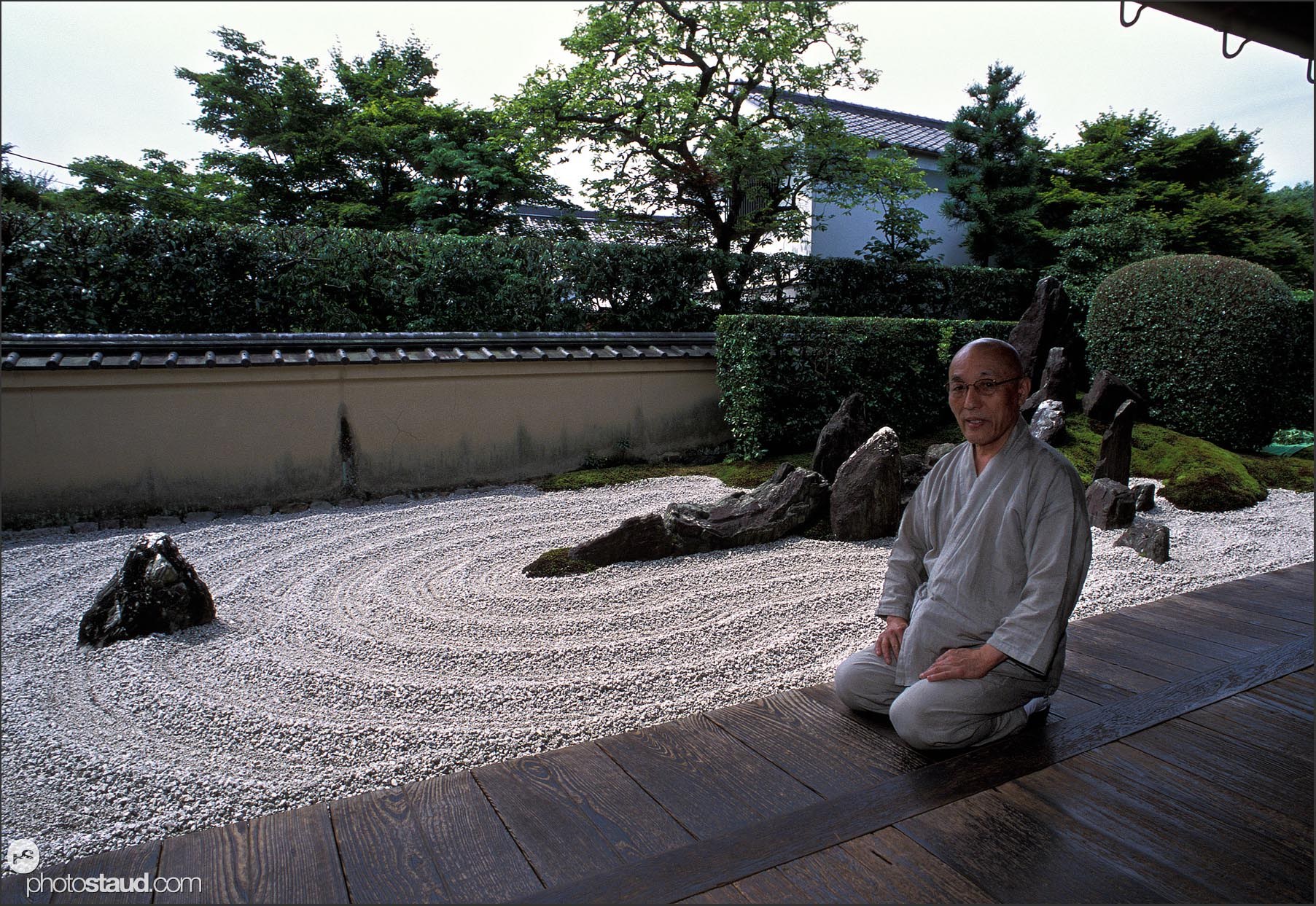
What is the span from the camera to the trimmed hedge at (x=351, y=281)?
5.32 m

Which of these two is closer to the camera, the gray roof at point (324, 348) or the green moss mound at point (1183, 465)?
the gray roof at point (324, 348)

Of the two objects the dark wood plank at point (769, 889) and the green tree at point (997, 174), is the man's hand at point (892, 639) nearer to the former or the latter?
the dark wood plank at point (769, 889)

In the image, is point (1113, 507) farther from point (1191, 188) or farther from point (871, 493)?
point (1191, 188)

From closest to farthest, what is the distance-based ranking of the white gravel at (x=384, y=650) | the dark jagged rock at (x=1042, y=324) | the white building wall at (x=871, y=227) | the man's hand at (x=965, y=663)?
the man's hand at (x=965, y=663), the white gravel at (x=384, y=650), the dark jagged rock at (x=1042, y=324), the white building wall at (x=871, y=227)

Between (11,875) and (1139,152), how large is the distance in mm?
15042

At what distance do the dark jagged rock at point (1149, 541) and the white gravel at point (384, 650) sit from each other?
8 cm

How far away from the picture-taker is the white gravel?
222cm

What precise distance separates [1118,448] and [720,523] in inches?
128

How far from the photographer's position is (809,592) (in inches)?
153

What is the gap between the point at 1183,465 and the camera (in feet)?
20.7

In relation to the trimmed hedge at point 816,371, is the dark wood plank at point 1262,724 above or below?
below

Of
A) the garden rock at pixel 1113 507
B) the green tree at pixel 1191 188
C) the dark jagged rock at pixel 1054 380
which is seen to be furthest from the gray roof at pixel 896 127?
the garden rock at pixel 1113 507

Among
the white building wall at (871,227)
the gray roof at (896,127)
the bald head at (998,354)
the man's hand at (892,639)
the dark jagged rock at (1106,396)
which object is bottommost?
the man's hand at (892,639)

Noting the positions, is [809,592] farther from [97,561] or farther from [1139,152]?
[1139,152]
